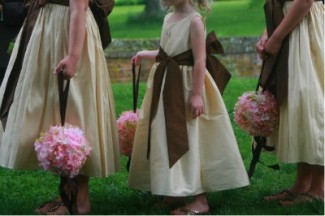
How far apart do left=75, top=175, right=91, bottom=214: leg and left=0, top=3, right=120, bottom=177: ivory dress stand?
5.9 inches

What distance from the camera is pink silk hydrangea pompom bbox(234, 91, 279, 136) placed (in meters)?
4.38

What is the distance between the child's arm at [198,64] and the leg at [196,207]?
1.60 ft

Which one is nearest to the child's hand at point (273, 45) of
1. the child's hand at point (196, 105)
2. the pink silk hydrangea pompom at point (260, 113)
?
the pink silk hydrangea pompom at point (260, 113)

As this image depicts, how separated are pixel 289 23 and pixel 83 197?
1.56m

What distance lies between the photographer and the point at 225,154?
4.21m

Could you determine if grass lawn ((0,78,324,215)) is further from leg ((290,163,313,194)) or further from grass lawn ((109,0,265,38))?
grass lawn ((109,0,265,38))

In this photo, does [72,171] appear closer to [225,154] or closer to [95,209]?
[95,209]

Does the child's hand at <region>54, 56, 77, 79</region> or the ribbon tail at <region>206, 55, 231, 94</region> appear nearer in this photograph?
the child's hand at <region>54, 56, 77, 79</region>

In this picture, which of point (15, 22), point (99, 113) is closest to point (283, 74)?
point (99, 113)

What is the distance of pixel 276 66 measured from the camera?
4375 mm

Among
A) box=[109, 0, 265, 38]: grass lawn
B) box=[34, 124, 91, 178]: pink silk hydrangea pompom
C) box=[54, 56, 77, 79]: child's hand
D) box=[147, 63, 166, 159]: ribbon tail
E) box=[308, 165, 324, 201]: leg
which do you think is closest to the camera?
box=[34, 124, 91, 178]: pink silk hydrangea pompom

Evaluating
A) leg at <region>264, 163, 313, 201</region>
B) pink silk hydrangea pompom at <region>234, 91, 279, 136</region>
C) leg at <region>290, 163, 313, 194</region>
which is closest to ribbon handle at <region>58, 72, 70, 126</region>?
pink silk hydrangea pompom at <region>234, 91, 279, 136</region>

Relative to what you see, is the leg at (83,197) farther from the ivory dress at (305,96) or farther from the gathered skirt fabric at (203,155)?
the ivory dress at (305,96)

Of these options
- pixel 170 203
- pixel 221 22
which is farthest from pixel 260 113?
pixel 221 22
